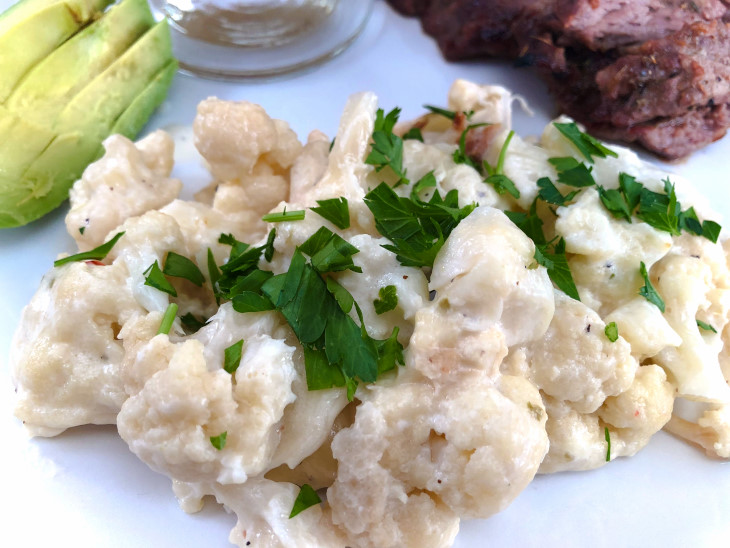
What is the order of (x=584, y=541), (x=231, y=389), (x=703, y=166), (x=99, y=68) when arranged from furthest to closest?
1. (x=703, y=166)
2. (x=99, y=68)
3. (x=584, y=541)
4. (x=231, y=389)

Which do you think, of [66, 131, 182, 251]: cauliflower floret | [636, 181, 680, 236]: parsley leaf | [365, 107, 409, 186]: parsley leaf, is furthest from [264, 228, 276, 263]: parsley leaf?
[636, 181, 680, 236]: parsley leaf

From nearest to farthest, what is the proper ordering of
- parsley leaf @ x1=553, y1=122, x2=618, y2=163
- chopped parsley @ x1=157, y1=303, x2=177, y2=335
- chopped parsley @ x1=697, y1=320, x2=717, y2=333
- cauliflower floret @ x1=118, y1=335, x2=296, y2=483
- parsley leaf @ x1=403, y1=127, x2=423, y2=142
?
cauliflower floret @ x1=118, y1=335, x2=296, y2=483, chopped parsley @ x1=157, y1=303, x2=177, y2=335, chopped parsley @ x1=697, y1=320, x2=717, y2=333, parsley leaf @ x1=553, y1=122, x2=618, y2=163, parsley leaf @ x1=403, y1=127, x2=423, y2=142

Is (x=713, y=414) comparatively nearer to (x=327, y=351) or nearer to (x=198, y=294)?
(x=327, y=351)

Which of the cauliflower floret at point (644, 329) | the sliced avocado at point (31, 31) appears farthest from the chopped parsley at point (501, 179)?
the sliced avocado at point (31, 31)

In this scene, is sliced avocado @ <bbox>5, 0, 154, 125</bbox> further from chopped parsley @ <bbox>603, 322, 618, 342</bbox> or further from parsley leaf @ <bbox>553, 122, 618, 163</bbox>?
chopped parsley @ <bbox>603, 322, 618, 342</bbox>

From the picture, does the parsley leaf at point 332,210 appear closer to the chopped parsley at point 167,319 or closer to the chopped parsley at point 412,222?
the chopped parsley at point 412,222

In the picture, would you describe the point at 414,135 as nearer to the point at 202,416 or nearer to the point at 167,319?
the point at 167,319

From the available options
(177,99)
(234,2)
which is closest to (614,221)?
(177,99)
